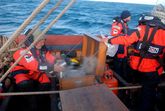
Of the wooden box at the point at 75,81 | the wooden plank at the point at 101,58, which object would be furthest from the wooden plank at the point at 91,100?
the wooden plank at the point at 101,58

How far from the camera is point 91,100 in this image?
246 centimetres

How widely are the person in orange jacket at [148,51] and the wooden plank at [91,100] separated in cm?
131

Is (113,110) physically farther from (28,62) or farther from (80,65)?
(80,65)

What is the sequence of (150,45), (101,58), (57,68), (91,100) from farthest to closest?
1. (101,58)
2. (57,68)
3. (150,45)
4. (91,100)

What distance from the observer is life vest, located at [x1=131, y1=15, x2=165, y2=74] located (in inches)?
144

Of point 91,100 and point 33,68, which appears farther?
point 33,68

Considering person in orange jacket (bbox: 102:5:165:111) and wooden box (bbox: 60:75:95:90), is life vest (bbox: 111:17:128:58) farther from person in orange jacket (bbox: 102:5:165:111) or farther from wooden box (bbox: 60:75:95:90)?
wooden box (bbox: 60:75:95:90)

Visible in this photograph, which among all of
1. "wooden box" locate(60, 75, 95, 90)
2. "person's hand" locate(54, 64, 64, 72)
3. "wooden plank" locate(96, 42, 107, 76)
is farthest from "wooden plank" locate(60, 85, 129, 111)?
"wooden plank" locate(96, 42, 107, 76)

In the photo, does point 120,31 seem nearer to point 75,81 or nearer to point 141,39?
point 141,39

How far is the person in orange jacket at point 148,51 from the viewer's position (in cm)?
368

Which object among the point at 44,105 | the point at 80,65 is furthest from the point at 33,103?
the point at 80,65

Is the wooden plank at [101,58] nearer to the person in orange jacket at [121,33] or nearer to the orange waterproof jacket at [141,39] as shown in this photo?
the orange waterproof jacket at [141,39]

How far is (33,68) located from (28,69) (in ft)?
0.66

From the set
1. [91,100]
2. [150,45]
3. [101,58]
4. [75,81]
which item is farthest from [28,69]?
[150,45]
